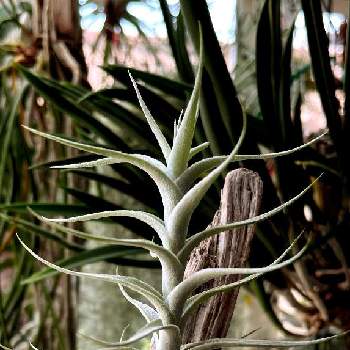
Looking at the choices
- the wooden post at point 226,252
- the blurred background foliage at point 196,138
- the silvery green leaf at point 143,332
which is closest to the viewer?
the silvery green leaf at point 143,332

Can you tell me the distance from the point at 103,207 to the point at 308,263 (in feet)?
0.82

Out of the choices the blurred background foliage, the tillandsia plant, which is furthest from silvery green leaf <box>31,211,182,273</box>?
the blurred background foliage

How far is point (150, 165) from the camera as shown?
0.28 metres

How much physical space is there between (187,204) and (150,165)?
0.02 meters

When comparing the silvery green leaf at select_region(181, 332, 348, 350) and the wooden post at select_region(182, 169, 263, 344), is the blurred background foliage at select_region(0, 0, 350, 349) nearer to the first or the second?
the wooden post at select_region(182, 169, 263, 344)

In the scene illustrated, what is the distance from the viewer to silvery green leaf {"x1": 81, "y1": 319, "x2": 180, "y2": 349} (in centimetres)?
23

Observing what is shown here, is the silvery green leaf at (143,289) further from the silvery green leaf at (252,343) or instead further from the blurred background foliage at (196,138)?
the blurred background foliage at (196,138)

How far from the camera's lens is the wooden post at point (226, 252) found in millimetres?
358

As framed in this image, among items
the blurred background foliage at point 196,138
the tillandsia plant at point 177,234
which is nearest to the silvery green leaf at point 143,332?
the tillandsia plant at point 177,234

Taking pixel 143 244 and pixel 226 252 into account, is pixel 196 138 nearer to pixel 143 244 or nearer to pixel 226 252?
pixel 226 252

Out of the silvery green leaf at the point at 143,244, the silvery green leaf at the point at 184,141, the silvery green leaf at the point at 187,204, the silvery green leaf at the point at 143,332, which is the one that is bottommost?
the silvery green leaf at the point at 143,332

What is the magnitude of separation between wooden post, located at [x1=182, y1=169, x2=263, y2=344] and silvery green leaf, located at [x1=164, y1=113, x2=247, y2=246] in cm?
9

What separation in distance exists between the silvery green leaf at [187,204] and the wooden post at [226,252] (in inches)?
3.4

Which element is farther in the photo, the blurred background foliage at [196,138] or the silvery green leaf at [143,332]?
the blurred background foliage at [196,138]
